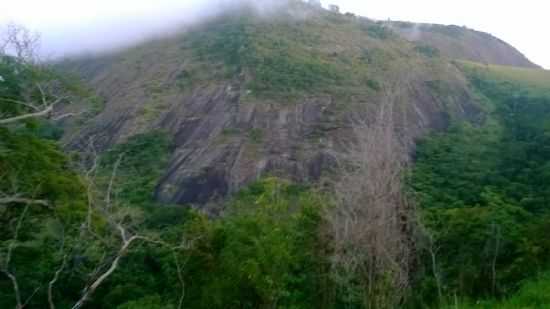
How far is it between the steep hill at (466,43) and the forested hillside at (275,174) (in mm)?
16119

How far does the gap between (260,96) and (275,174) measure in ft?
35.3

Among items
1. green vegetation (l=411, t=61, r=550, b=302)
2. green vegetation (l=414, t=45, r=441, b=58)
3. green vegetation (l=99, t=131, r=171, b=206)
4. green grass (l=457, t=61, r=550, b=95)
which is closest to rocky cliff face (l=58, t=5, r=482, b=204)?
green vegetation (l=99, t=131, r=171, b=206)

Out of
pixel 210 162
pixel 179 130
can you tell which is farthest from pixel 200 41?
pixel 210 162

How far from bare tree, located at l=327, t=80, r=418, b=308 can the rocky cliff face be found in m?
22.2

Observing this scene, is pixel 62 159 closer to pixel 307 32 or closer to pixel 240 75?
pixel 240 75

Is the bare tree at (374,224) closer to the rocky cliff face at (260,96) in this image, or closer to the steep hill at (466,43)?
the rocky cliff face at (260,96)

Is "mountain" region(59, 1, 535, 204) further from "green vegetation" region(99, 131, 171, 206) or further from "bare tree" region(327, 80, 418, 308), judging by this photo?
"bare tree" region(327, 80, 418, 308)

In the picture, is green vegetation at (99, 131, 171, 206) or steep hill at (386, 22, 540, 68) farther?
steep hill at (386, 22, 540, 68)

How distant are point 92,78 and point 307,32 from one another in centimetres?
2279

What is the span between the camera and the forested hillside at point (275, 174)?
35.8 feet

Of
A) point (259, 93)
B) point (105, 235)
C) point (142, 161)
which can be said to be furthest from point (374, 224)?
point (259, 93)

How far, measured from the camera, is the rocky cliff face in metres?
39.2

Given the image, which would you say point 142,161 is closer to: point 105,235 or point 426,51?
point 105,235

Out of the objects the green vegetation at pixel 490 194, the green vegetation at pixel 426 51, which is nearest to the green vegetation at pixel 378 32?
the green vegetation at pixel 426 51
